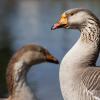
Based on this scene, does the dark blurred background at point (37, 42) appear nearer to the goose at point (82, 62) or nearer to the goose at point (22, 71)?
the goose at point (22, 71)

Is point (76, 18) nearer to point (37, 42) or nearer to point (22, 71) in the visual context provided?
point (22, 71)

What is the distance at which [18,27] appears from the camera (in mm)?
25875

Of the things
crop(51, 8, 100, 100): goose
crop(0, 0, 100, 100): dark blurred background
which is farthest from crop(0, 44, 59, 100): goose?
crop(0, 0, 100, 100): dark blurred background

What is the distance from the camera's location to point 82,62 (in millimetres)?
6309

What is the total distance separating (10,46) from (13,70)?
12.2 metres

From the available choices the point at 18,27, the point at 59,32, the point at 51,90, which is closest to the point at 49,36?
the point at 59,32

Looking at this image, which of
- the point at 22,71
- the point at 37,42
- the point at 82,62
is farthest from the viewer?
the point at 37,42

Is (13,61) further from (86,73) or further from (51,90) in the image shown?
(51,90)

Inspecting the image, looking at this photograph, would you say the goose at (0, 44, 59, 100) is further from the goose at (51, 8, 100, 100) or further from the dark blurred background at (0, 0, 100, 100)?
the dark blurred background at (0, 0, 100, 100)

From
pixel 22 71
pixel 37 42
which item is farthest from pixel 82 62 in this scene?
pixel 37 42

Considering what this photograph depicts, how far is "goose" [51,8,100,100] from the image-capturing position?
616 cm

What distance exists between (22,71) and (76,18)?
0.77 meters

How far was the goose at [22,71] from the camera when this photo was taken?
634 centimetres

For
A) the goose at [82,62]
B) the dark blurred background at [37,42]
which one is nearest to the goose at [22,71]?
the goose at [82,62]
